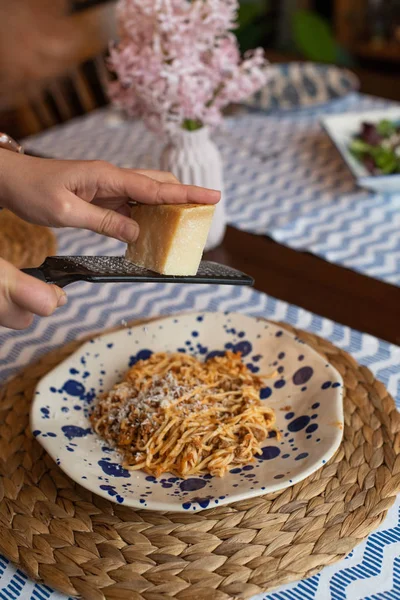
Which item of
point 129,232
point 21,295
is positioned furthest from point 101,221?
point 21,295

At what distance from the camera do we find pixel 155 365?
1.03 metres

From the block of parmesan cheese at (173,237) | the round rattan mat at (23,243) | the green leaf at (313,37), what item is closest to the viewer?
the block of parmesan cheese at (173,237)

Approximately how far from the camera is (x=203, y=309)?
132cm

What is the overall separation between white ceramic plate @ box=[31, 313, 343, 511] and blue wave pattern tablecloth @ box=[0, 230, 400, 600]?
12cm

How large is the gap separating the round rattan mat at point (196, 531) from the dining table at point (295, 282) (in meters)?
0.03

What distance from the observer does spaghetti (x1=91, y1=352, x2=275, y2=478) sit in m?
0.87

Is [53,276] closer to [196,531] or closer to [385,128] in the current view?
[196,531]

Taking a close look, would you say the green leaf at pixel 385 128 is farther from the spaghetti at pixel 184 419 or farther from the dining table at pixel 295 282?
the spaghetti at pixel 184 419

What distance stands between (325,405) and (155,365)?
0.86 feet

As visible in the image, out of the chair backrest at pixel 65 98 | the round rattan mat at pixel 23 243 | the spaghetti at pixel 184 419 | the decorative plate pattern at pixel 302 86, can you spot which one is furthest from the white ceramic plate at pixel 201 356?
the chair backrest at pixel 65 98

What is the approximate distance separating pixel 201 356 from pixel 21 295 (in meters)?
0.44

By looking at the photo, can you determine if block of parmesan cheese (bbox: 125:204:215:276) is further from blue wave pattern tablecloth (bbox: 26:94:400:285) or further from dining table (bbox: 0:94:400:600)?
blue wave pattern tablecloth (bbox: 26:94:400:285)

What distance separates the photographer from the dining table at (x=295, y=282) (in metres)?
0.80

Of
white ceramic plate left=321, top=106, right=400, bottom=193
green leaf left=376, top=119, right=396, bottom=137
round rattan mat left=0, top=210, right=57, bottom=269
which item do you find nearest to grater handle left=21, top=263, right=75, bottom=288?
round rattan mat left=0, top=210, right=57, bottom=269
